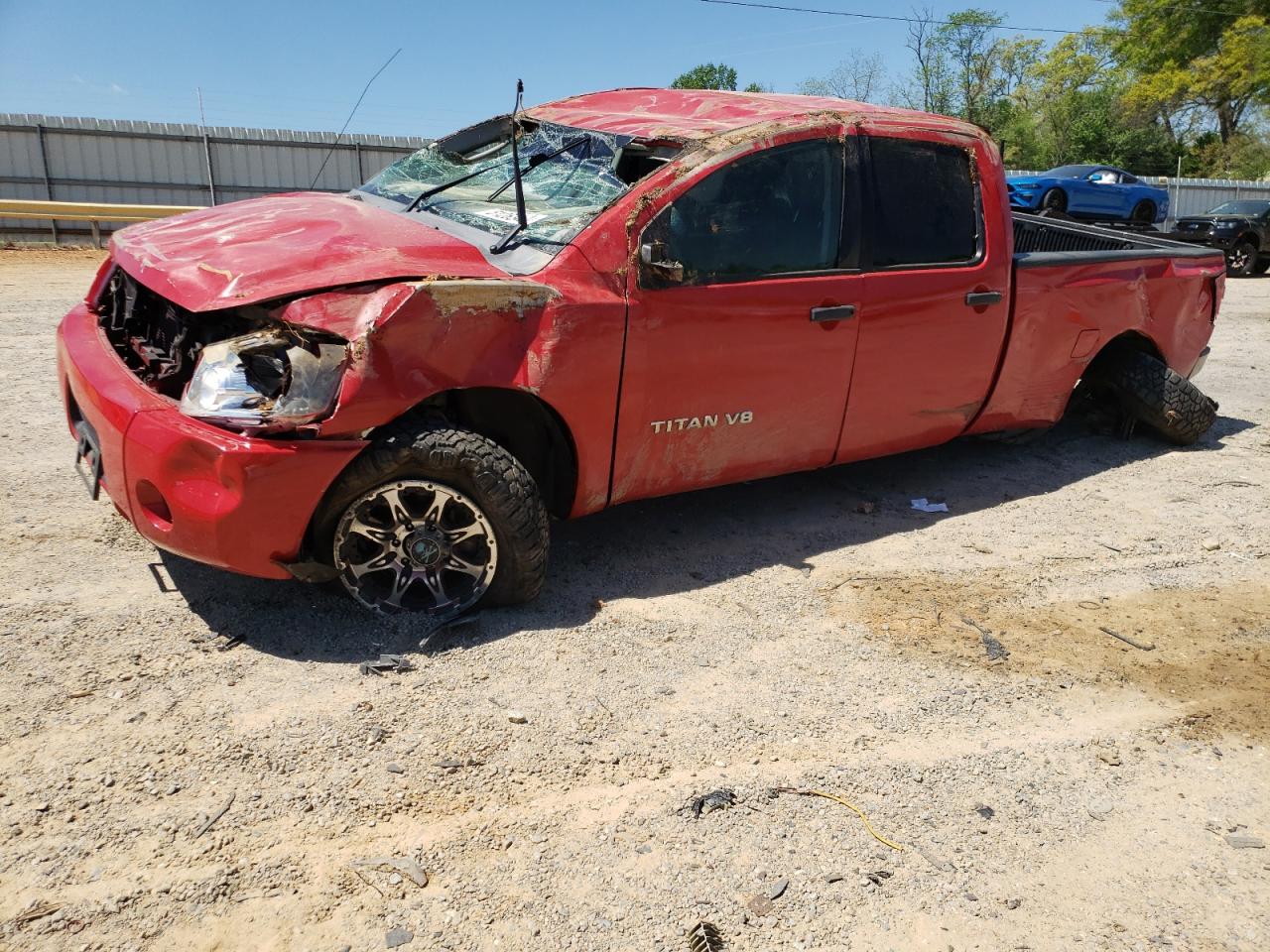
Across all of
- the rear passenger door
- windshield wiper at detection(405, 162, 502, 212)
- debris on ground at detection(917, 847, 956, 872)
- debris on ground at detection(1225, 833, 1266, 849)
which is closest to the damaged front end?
windshield wiper at detection(405, 162, 502, 212)

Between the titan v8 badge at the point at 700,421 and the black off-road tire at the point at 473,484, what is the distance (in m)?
0.58

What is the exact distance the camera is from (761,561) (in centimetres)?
434

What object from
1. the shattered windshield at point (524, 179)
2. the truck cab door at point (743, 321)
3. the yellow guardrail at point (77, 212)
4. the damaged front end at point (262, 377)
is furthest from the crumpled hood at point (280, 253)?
the yellow guardrail at point (77, 212)

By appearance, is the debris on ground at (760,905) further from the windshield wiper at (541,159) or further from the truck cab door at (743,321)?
the windshield wiper at (541,159)

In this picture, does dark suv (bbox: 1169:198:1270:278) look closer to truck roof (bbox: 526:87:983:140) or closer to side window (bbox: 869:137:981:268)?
side window (bbox: 869:137:981:268)

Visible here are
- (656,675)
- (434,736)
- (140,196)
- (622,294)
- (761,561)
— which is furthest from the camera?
(140,196)

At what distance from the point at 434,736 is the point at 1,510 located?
8.82 feet

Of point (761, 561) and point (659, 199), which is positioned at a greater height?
point (659, 199)

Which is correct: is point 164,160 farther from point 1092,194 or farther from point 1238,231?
point 1238,231

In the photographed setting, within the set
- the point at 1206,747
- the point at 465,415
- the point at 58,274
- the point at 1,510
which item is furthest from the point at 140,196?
the point at 1206,747

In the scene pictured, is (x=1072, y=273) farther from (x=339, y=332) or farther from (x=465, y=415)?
(x=339, y=332)

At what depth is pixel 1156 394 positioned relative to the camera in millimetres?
5848

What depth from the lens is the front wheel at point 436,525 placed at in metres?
3.30

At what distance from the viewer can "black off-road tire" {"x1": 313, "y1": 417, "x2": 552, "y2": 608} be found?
3.27 metres
